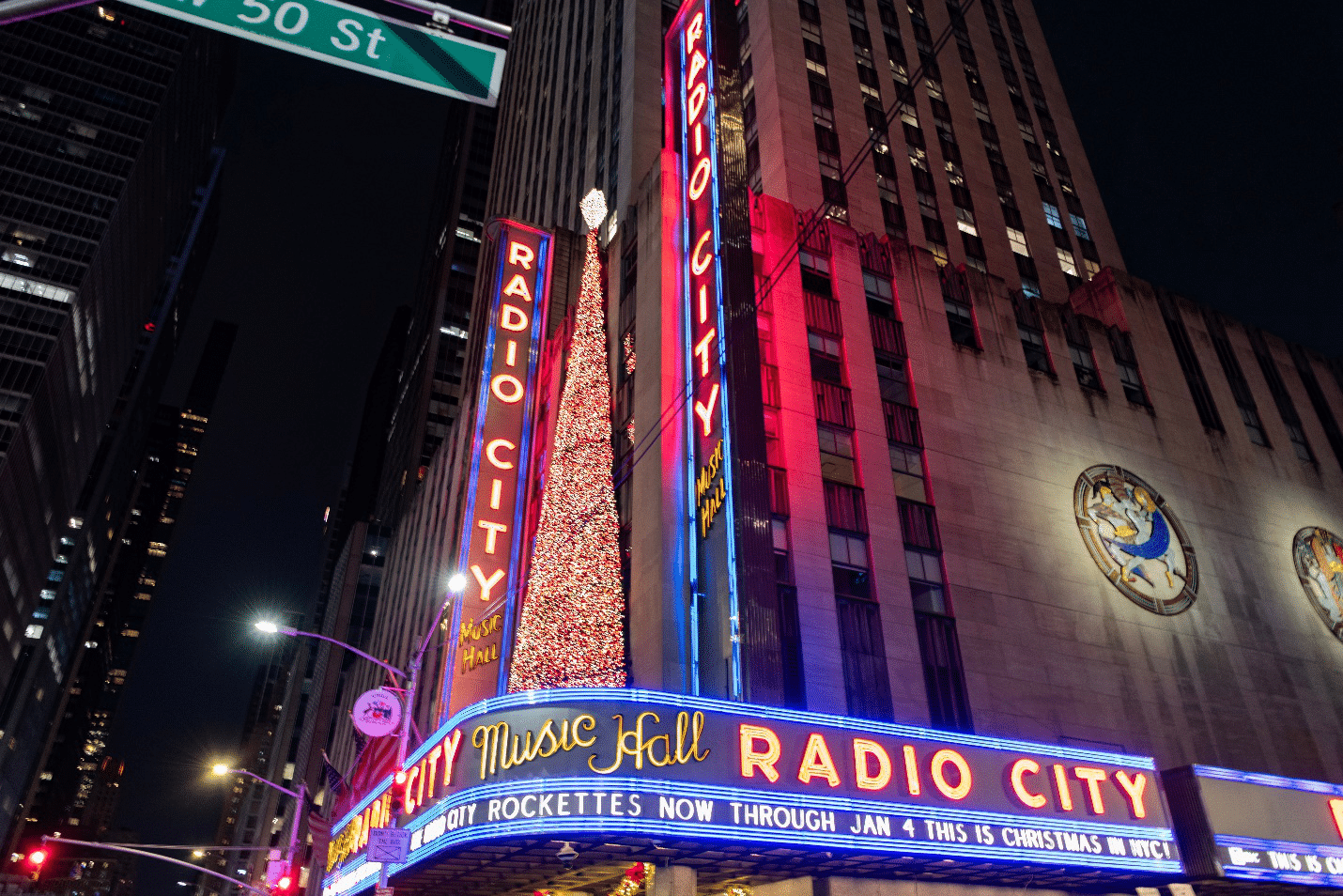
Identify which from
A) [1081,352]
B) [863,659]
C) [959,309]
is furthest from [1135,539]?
[863,659]

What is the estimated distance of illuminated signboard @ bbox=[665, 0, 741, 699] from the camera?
22.9m

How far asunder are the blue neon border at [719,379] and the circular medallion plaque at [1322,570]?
25603 mm

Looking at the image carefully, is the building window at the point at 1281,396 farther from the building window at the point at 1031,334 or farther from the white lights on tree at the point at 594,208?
the white lights on tree at the point at 594,208

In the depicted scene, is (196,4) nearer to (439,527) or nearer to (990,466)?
(990,466)

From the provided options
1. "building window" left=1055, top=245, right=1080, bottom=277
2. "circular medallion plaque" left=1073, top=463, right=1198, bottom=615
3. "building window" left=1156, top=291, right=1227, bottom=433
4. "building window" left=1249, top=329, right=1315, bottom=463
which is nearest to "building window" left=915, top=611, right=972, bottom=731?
"circular medallion plaque" left=1073, top=463, right=1198, bottom=615

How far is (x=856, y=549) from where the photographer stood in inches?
1093

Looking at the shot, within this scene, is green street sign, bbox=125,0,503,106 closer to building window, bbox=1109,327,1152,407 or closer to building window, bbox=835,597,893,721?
building window, bbox=835,597,893,721

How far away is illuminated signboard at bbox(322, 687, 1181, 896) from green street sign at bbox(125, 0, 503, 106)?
47.8ft

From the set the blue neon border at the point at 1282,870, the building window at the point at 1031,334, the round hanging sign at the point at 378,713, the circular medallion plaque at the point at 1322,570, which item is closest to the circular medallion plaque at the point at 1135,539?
the building window at the point at 1031,334

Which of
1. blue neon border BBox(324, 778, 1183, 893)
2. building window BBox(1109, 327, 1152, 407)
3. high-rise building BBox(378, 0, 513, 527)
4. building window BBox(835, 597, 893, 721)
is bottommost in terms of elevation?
blue neon border BBox(324, 778, 1183, 893)

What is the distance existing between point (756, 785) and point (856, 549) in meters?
10.7

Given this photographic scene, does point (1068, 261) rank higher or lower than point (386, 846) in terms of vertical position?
higher

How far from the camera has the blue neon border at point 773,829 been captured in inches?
680

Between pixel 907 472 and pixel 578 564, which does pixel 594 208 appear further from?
pixel 907 472
